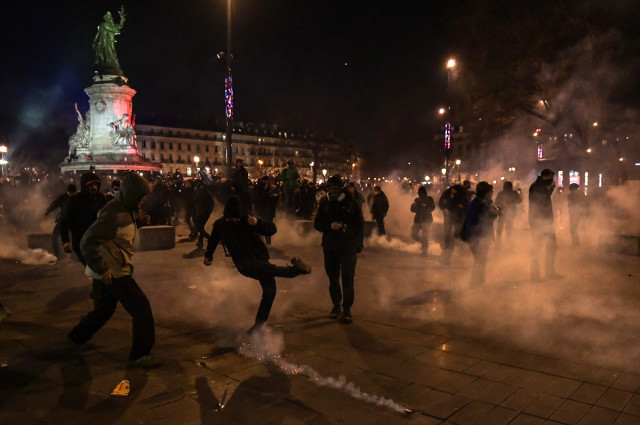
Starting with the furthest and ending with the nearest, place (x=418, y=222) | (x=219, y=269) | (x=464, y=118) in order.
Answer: (x=464, y=118) < (x=418, y=222) < (x=219, y=269)

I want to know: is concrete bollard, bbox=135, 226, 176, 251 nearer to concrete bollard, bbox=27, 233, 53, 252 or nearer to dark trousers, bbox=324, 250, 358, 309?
concrete bollard, bbox=27, 233, 53, 252

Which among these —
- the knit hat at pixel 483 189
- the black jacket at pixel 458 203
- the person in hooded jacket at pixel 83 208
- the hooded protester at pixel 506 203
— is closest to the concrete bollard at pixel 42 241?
the person in hooded jacket at pixel 83 208

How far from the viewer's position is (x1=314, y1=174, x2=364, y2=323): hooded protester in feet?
20.6

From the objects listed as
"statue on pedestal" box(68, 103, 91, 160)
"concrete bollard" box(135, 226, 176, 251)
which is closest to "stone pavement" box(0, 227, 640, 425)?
"concrete bollard" box(135, 226, 176, 251)

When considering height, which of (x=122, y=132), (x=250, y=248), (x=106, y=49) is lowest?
(x=250, y=248)

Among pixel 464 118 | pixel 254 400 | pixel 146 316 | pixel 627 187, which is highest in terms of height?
pixel 464 118

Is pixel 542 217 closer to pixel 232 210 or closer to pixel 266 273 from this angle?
pixel 266 273

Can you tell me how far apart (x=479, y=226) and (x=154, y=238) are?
7577 mm

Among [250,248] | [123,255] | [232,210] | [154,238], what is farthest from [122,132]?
[123,255]

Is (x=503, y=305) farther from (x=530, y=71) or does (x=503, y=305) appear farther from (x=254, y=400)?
(x=530, y=71)

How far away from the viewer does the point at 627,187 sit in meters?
20.7

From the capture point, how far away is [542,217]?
28.2ft

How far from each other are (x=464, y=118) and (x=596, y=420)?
19814mm

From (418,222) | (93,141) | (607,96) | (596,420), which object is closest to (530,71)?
(607,96)
